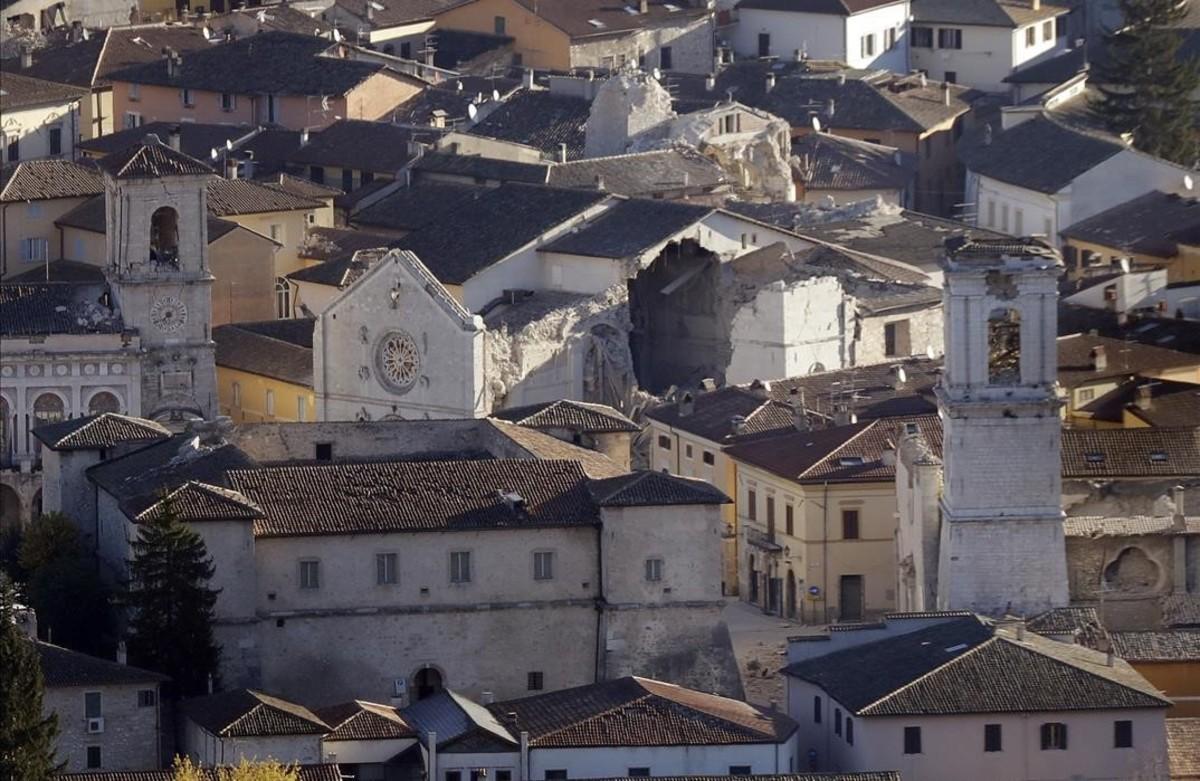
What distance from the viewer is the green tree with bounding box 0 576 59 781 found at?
72.9 m

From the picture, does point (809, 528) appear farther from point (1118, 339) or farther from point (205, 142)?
point (205, 142)

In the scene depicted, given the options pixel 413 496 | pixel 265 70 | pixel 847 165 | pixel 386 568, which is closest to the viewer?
pixel 386 568

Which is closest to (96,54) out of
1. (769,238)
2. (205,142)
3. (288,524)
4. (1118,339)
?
(205,142)

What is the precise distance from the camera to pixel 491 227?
108500mm

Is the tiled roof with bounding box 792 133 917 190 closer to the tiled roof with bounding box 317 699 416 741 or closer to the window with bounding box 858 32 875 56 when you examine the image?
the window with bounding box 858 32 875 56

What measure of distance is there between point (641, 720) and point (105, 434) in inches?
559

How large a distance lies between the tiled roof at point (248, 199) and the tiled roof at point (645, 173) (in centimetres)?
543

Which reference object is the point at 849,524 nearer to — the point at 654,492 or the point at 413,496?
the point at 654,492

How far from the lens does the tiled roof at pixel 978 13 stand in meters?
140

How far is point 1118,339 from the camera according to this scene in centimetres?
9962

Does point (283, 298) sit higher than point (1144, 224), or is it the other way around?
point (1144, 224)

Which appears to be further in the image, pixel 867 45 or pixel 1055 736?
pixel 867 45

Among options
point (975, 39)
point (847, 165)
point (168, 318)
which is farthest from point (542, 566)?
point (975, 39)

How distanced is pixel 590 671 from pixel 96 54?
184 feet
